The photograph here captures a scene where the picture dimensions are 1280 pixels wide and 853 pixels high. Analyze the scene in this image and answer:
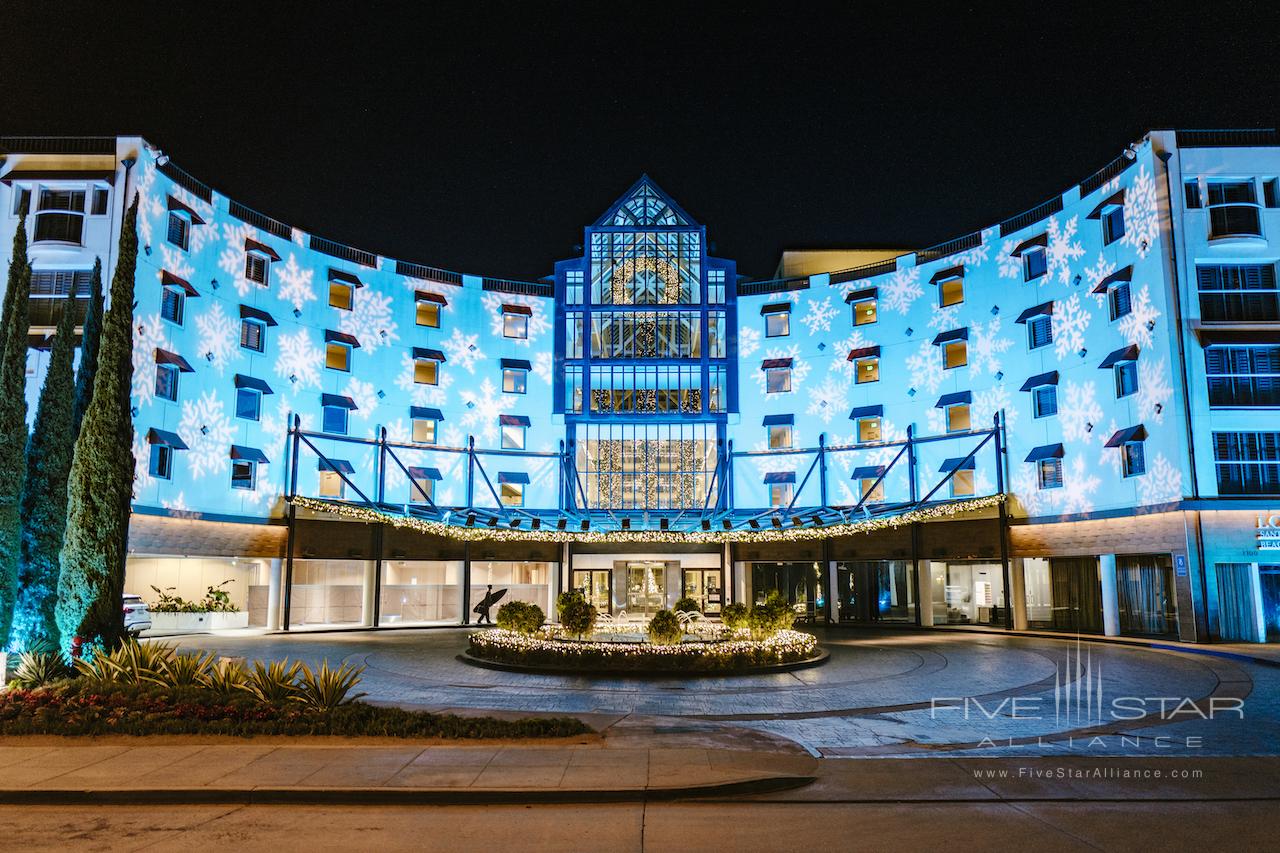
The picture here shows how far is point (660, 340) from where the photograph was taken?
137 ft

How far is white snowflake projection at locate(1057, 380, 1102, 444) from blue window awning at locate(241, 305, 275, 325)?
29.8 m

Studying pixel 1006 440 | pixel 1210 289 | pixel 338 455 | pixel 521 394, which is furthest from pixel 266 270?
pixel 1210 289

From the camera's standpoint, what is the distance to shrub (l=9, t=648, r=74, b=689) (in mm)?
14469

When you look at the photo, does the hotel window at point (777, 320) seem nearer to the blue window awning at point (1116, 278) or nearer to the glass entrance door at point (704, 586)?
the glass entrance door at point (704, 586)

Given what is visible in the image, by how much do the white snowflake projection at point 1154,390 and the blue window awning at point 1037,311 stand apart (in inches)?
188

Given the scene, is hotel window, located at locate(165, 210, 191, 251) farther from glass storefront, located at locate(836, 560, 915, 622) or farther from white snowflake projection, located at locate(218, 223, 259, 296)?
glass storefront, located at locate(836, 560, 915, 622)

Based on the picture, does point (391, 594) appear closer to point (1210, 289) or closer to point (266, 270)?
point (266, 270)

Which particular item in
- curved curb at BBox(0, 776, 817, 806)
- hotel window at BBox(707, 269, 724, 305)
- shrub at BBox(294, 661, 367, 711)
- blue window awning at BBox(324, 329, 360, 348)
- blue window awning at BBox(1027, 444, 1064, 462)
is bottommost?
curved curb at BBox(0, 776, 817, 806)

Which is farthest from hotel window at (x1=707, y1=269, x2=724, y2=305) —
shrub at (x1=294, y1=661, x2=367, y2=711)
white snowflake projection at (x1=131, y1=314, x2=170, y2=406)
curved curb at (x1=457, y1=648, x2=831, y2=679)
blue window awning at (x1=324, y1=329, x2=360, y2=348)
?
shrub at (x1=294, y1=661, x2=367, y2=711)

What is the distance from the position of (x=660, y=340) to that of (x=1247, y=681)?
90.6ft

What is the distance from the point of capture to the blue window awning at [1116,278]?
29688 mm

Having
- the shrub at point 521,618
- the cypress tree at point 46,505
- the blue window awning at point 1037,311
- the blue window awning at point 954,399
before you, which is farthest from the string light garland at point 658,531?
the cypress tree at point 46,505

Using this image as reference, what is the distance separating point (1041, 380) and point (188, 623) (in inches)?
1254

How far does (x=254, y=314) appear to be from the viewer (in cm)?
3372
